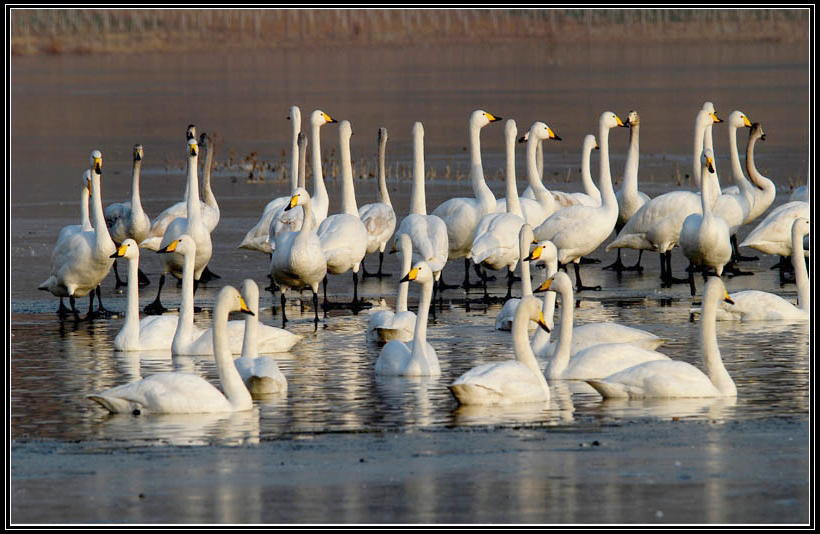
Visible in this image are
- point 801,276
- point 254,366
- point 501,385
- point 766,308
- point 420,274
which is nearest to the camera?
point 501,385

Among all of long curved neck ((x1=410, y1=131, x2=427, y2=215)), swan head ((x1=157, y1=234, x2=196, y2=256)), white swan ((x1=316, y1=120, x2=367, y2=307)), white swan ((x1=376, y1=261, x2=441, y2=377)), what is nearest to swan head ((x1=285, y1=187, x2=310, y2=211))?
white swan ((x1=316, y1=120, x2=367, y2=307))

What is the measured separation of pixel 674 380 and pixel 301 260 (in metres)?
4.88

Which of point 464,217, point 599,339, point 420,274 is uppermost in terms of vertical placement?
point 464,217

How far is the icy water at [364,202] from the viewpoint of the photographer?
10.1 metres

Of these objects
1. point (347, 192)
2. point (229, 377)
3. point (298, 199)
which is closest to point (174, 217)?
point (347, 192)

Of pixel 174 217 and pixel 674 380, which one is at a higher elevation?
pixel 174 217

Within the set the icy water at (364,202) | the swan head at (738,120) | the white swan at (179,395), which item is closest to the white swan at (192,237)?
the icy water at (364,202)

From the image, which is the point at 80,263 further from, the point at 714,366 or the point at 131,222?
the point at 714,366

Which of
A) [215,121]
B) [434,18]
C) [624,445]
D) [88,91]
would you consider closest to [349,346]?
[624,445]

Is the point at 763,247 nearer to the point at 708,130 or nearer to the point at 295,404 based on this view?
A: the point at 708,130

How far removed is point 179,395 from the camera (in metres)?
10.2

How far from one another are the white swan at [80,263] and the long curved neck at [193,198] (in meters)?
1.10

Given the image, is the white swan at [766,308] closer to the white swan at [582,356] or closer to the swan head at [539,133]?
the white swan at [582,356]

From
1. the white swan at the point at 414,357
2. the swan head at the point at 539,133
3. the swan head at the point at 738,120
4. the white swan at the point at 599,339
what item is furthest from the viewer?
the swan head at the point at 738,120
